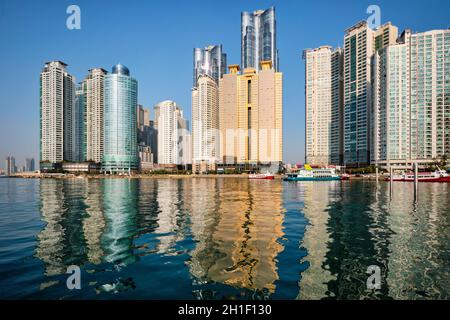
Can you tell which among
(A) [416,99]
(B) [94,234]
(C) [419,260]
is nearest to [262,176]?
(A) [416,99]

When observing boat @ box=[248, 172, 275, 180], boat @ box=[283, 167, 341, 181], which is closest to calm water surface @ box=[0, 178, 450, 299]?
boat @ box=[283, 167, 341, 181]

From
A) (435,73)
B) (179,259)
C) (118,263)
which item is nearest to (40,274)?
(118,263)

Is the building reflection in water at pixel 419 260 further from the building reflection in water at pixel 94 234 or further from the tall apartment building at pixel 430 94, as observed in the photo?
the tall apartment building at pixel 430 94

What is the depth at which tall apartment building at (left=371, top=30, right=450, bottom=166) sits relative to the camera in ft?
434

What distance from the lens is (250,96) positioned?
19350 centimetres

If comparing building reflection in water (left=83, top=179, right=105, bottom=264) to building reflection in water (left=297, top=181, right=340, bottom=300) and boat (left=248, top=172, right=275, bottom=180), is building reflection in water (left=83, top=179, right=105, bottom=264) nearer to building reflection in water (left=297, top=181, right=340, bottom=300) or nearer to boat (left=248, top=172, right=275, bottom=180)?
building reflection in water (left=297, top=181, right=340, bottom=300)

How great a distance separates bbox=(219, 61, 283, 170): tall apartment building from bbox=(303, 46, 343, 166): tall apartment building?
32.4 meters

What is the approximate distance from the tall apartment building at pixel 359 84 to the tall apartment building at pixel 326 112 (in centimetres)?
982

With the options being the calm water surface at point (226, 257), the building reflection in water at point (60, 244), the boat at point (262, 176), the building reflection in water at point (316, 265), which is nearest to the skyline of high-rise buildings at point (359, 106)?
the boat at point (262, 176)

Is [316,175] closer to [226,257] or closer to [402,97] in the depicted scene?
[402,97]

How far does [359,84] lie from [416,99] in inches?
1583

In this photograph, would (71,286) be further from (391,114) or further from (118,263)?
(391,114)

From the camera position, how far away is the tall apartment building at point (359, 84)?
166m
